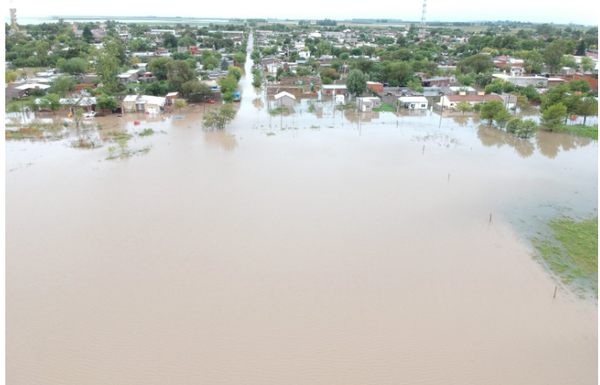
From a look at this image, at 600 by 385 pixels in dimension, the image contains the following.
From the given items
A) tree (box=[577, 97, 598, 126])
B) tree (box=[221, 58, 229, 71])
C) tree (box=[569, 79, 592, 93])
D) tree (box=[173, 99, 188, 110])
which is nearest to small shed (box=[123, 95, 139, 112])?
tree (box=[173, 99, 188, 110])

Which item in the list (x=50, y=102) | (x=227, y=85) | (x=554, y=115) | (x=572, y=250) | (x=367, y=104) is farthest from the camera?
(x=227, y=85)

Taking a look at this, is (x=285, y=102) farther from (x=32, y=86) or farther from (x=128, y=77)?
(x=32, y=86)

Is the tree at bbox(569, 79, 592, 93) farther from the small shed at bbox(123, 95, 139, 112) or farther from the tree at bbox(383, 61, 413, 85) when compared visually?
the small shed at bbox(123, 95, 139, 112)

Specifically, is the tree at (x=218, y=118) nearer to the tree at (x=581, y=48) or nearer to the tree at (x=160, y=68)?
the tree at (x=160, y=68)

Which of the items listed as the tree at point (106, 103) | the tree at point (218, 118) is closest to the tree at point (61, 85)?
the tree at point (106, 103)

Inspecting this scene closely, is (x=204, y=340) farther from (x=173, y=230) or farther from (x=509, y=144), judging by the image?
(x=509, y=144)

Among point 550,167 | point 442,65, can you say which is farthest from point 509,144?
point 442,65

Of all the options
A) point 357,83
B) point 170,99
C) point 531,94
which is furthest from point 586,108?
point 170,99
